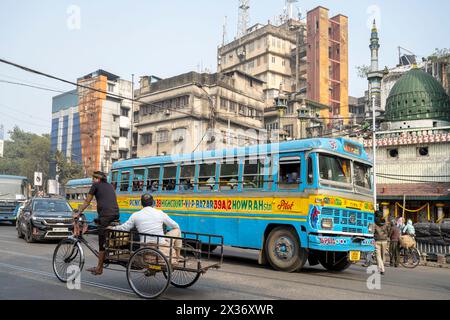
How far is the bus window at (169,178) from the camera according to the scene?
548 inches

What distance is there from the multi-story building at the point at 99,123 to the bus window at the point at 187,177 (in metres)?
45.8

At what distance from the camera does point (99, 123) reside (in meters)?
59.3

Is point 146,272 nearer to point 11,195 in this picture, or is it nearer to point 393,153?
point 11,195

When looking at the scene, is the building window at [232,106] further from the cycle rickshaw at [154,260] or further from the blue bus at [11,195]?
the cycle rickshaw at [154,260]

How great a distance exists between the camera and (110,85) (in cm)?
6062

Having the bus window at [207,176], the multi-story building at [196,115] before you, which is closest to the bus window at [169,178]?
the bus window at [207,176]

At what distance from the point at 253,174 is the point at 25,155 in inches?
3352

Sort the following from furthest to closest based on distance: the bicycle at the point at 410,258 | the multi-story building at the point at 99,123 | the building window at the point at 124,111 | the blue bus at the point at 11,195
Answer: the building window at the point at 124,111
the multi-story building at the point at 99,123
the blue bus at the point at 11,195
the bicycle at the point at 410,258

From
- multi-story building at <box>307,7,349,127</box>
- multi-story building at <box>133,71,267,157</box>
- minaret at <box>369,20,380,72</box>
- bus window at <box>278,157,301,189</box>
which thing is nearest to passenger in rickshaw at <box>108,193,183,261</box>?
bus window at <box>278,157,301,189</box>

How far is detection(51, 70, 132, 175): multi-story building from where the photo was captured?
59.2 meters

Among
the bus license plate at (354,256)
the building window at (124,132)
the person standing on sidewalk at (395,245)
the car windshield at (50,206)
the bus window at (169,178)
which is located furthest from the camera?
the building window at (124,132)

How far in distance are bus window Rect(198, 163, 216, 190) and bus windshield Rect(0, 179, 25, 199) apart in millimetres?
18019

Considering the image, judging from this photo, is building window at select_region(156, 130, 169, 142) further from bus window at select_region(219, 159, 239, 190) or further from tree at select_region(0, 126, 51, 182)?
bus window at select_region(219, 159, 239, 190)
